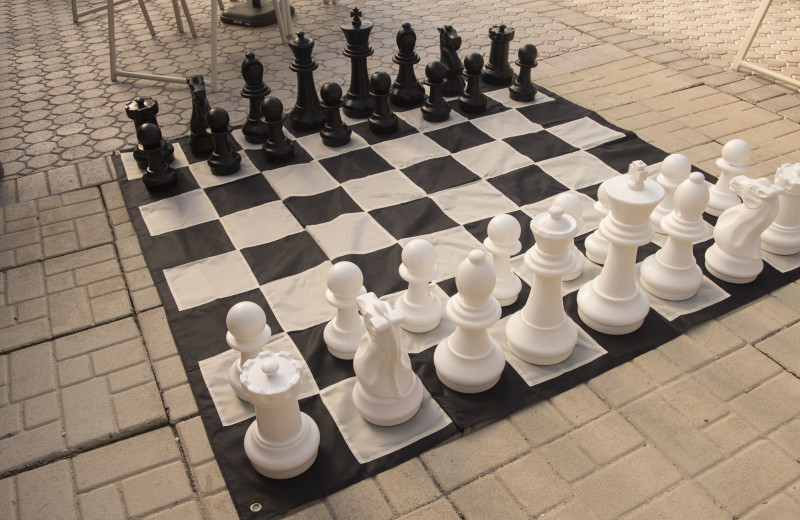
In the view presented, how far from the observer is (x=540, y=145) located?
2242mm

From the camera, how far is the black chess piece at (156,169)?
2.00 meters

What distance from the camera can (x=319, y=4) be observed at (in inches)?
156

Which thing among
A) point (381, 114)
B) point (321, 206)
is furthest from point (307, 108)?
point (321, 206)

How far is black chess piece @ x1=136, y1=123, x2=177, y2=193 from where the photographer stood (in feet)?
6.55

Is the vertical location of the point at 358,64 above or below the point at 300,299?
above

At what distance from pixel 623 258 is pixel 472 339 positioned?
1.28ft

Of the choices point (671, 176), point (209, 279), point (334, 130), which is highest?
point (671, 176)

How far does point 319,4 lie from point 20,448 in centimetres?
333

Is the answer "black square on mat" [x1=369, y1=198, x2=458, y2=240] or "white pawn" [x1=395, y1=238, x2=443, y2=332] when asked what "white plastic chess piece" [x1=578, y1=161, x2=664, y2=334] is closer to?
"white pawn" [x1=395, y1=238, x2=443, y2=332]

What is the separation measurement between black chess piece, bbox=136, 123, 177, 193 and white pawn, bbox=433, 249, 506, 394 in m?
1.15

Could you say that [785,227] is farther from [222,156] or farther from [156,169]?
[156,169]

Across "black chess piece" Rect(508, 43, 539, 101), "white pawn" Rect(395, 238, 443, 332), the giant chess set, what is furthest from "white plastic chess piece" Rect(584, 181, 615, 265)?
"black chess piece" Rect(508, 43, 539, 101)

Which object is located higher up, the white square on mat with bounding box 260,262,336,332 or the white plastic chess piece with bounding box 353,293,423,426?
the white plastic chess piece with bounding box 353,293,423,426

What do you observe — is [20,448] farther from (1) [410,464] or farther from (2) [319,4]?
(2) [319,4]
